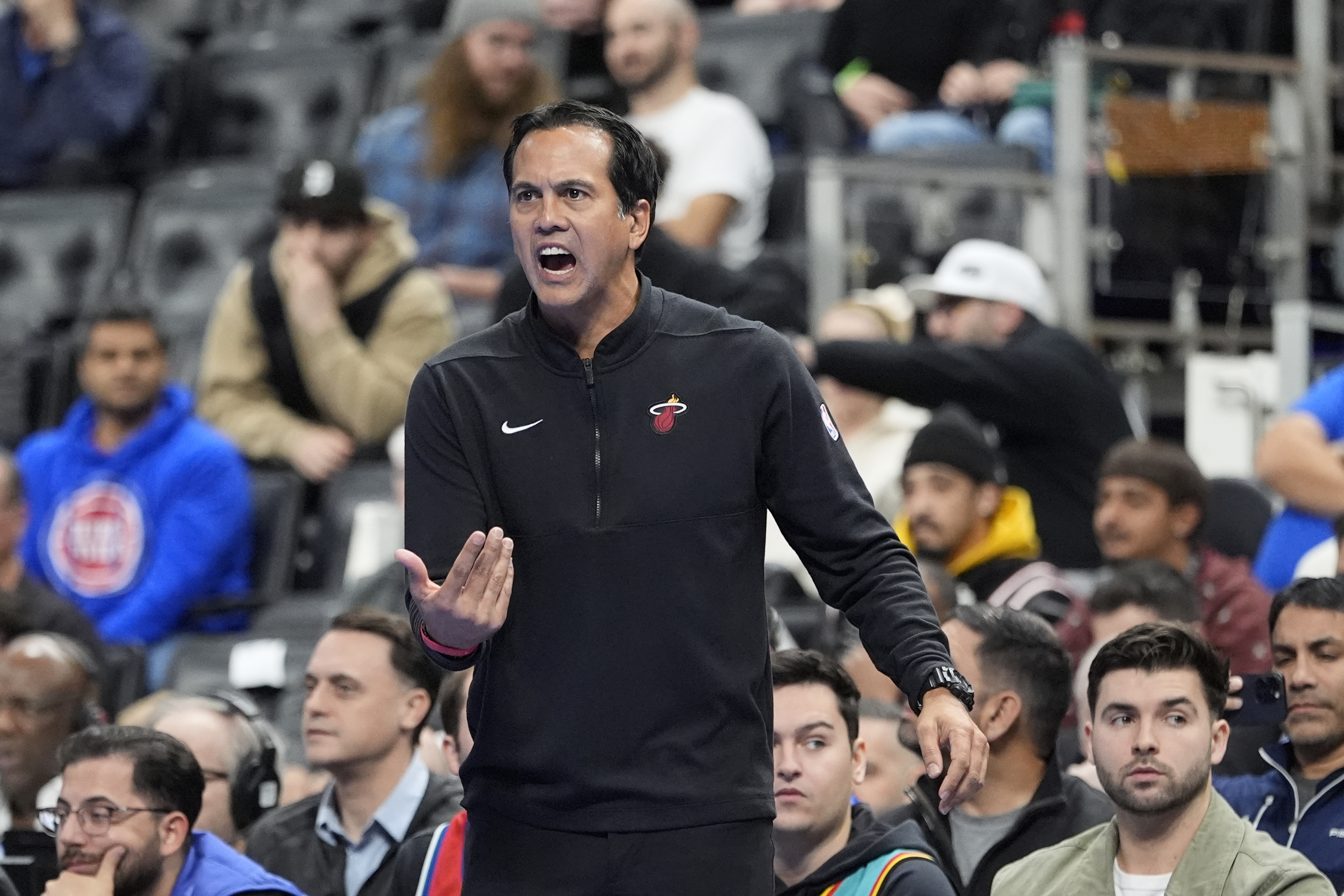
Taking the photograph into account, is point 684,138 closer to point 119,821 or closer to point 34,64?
point 34,64

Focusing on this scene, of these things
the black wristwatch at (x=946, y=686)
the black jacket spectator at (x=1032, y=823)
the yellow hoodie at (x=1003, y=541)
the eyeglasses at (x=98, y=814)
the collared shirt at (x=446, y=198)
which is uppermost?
the collared shirt at (x=446, y=198)

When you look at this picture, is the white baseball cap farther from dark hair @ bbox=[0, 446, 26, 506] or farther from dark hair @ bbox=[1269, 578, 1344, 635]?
dark hair @ bbox=[0, 446, 26, 506]

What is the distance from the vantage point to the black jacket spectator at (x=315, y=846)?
4.71m

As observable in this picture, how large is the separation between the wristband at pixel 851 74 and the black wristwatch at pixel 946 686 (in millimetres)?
6387

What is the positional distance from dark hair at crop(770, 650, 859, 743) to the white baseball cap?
269cm

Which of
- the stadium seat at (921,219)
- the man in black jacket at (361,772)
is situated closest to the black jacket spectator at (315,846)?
the man in black jacket at (361,772)

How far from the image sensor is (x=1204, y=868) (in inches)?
146

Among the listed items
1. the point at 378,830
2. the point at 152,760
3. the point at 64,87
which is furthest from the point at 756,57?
the point at 152,760

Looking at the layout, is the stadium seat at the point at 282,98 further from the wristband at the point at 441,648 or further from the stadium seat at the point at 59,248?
the wristband at the point at 441,648

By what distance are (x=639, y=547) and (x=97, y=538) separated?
486 cm

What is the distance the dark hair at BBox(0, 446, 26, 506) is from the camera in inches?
271

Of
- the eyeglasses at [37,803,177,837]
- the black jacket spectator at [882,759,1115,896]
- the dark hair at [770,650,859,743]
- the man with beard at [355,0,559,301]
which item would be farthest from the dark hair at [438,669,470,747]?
the man with beard at [355,0,559,301]

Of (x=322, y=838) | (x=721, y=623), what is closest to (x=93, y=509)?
(x=322, y=838)

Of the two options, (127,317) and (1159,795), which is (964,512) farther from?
(127,317)
